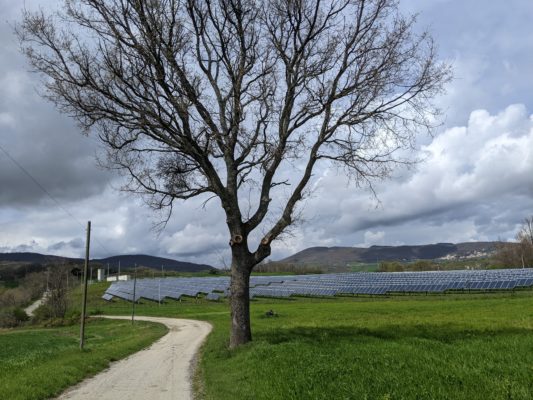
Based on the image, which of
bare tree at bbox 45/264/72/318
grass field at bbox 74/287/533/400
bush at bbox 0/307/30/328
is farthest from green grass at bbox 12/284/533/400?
bush at bbox 0/307/30/328

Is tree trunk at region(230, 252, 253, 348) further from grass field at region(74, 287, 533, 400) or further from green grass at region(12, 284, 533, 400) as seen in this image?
grass field at region(74, 287, 533, 400)

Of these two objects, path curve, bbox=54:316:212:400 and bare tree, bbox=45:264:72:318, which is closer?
path curve, bbox=54:316:212:400

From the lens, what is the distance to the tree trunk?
15789 millimetres

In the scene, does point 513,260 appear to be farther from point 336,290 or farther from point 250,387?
point 250,387

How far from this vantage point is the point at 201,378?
513 inches

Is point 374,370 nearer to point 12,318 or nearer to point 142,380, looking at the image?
point 142,380

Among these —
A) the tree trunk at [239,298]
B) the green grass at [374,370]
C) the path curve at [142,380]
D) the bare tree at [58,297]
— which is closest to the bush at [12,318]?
the bare tree at [58,297]

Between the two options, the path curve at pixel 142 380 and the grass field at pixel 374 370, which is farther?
the path curve at pixel 142 380

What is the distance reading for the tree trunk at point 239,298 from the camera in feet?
51.8

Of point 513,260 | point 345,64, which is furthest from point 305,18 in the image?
point 513,260

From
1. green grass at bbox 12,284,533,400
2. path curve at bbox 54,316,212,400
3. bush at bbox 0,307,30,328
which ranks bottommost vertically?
path curve at bbox 54,316,212,400

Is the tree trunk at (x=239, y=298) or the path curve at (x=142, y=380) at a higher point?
the tree trunk at (x=239, y=298)

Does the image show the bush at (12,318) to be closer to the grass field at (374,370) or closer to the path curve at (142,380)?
the path curve at (142,380)

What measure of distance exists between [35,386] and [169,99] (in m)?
8.12
